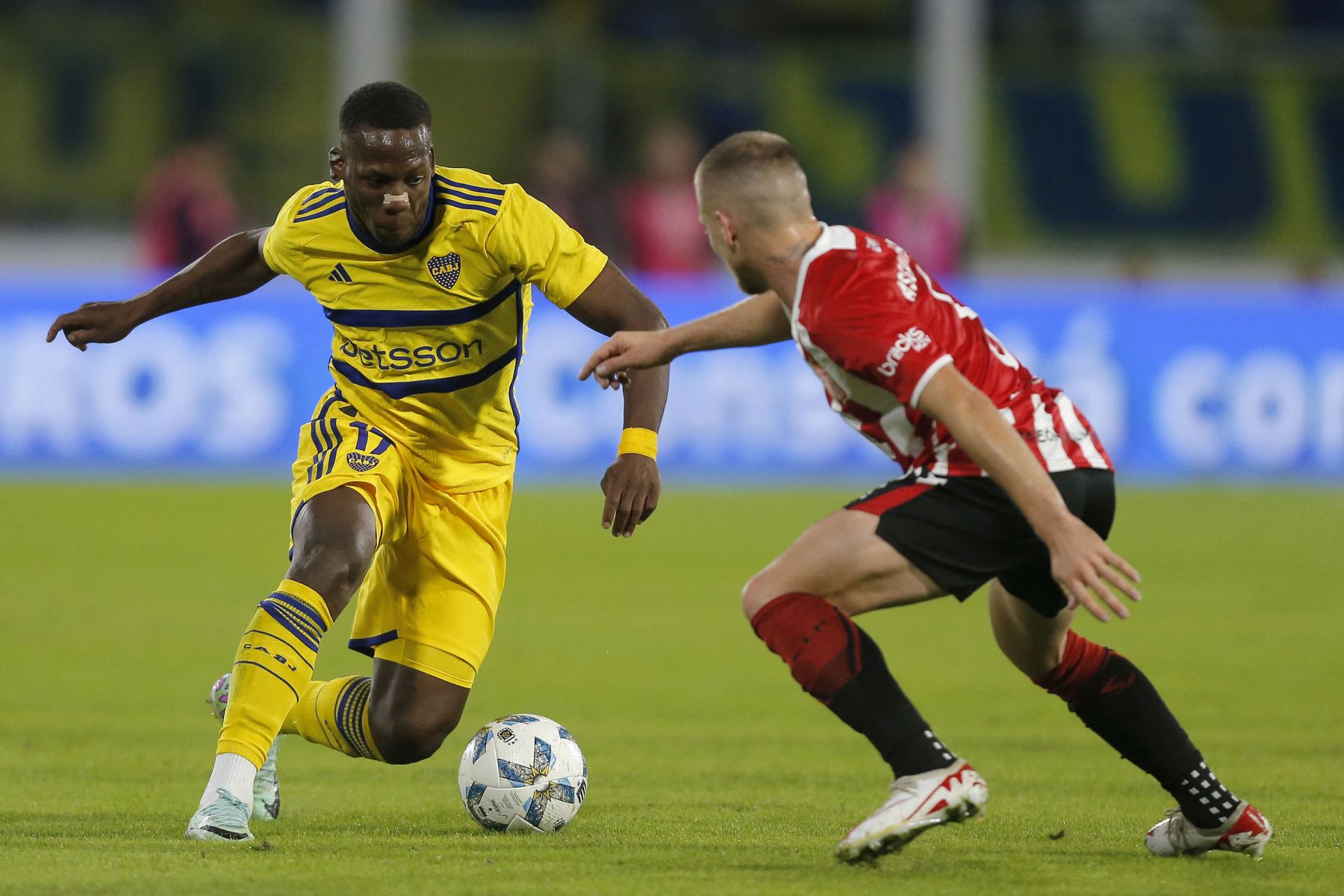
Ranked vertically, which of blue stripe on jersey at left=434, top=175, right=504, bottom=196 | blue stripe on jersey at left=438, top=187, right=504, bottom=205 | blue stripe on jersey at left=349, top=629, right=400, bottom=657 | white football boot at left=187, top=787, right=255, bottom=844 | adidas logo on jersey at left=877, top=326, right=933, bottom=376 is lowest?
white football boot at left=187, top=787, right=255, bottom=844

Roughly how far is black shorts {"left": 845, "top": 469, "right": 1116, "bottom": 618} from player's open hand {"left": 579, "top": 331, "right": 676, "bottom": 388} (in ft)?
2.03

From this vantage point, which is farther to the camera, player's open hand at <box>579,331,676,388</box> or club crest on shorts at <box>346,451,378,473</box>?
club crest on shorts at <box>346,451,378,473</box>

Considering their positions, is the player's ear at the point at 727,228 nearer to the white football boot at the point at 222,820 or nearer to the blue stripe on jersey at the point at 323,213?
the blue stripe on jersey at the point at 323,213

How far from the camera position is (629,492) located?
509 cm

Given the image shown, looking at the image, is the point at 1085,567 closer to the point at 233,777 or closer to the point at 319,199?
the point at 233,777

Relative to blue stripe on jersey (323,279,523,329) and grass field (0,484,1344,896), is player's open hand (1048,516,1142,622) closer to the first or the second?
grass field (0,484,1344,896)

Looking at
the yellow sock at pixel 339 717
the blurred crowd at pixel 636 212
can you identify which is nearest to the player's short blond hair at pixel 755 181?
the yellow sock at pixel 339 717

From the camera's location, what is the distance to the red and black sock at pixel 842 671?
447cm

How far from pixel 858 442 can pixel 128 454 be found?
5.12m

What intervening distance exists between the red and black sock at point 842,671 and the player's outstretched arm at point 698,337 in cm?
69

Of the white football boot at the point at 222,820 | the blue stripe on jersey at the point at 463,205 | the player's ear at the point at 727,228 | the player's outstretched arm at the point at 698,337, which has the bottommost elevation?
the white football boot at the point at 222,820

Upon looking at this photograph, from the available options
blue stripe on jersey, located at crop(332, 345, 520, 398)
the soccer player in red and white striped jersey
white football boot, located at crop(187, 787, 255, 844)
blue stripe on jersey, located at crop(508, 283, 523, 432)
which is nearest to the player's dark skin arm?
blue stripe on jersey, located at crop(508, 283, 523, 432)

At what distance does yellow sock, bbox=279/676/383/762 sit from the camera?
5.61m

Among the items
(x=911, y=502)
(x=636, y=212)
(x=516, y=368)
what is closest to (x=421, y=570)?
(x=516, y=368)
